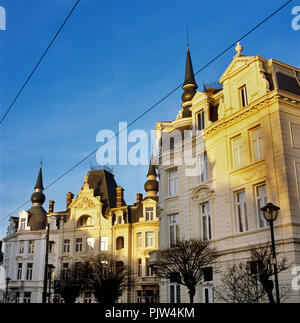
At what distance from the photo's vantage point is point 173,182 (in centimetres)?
2766

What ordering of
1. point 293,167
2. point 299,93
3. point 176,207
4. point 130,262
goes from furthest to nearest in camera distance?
point 130,262
point 176,207
point 299,93
point 293,167

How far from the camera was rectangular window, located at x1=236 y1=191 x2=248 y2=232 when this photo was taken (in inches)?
832

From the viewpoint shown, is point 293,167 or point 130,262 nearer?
point 293,167

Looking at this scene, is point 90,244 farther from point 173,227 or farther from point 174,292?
point 174,292

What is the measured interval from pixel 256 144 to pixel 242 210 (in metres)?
3.66

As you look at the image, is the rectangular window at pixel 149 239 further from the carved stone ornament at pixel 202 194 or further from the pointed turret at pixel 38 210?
the carved stone ornament at pixel 202 194

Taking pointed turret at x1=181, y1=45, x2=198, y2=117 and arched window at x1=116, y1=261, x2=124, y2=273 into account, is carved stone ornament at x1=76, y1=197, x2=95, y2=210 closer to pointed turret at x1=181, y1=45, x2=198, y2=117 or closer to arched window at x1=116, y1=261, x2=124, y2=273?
arched window at x1=116, y1=261, x2=124, y2=273

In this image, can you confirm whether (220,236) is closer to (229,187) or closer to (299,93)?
(229,187)

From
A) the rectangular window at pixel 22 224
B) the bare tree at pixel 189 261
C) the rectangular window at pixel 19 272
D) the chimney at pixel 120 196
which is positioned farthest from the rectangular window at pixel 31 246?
the bare tree at pixel 189 261

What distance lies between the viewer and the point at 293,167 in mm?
19656
